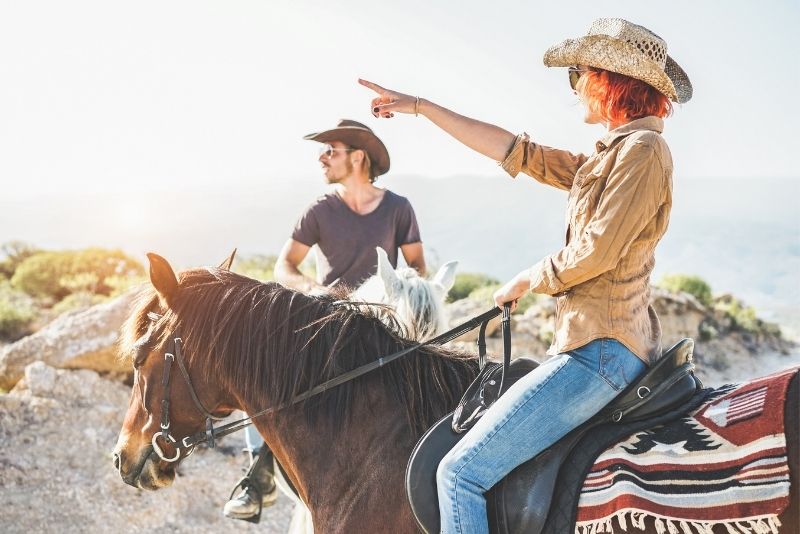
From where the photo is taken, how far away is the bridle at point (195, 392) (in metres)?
2.62

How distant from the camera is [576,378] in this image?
2188mm

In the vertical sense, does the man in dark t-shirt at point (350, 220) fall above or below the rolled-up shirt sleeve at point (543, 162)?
below

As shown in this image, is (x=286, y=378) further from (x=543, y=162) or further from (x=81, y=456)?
(x=81, y=456)

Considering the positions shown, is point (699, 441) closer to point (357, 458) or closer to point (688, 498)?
point (688, 498)

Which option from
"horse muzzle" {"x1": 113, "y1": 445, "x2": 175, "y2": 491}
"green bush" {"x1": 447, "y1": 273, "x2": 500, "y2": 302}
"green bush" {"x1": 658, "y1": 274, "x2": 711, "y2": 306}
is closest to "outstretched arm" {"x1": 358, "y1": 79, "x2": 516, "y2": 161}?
"horse muzzle" {"x1": 113, "y1": 445, "x2": 175, "y2": 491}

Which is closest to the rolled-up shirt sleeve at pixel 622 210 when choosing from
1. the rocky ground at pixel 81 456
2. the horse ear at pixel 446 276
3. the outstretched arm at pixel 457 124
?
the outstretched arm at pixel 457 124

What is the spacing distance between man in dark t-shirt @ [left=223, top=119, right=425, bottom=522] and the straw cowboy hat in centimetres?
246

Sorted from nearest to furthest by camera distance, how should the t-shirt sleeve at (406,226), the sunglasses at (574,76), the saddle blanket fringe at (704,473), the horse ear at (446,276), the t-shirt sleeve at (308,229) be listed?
1. the saddle blanket fringe at (704,473)
2. the sunglasses at (574,76)
3. the horse ear at (446,276)
4. the t-shirt sleeve at (308,229)
5. the t-shirt sleeve at (406,226)

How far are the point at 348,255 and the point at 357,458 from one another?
7.43ft

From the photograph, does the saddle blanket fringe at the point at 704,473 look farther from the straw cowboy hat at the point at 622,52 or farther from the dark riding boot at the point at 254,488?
the dark riding boot at the point at 254,488

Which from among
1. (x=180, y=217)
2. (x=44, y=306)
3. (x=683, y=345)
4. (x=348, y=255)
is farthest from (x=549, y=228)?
(x=683, y=345)

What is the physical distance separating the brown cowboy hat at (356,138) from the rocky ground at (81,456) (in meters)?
1.91

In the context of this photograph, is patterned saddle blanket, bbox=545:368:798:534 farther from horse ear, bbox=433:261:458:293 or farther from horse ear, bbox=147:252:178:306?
horse ear, bbox=433:261:458:293

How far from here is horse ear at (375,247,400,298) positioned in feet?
12.5
